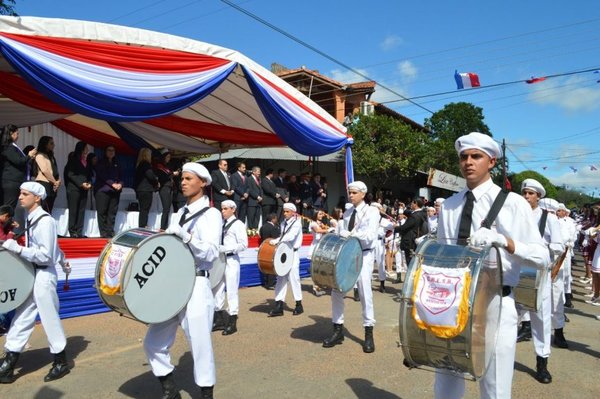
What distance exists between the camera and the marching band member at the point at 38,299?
450 centimetres

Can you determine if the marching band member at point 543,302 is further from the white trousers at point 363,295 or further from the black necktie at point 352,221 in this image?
the black necktie at point 352,221

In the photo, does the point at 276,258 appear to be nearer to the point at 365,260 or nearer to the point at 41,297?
the point at 365,260

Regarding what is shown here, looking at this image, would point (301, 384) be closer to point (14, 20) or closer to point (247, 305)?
point (247, 305)

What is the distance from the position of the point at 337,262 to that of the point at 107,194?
5.10m

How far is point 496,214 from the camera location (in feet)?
9.11

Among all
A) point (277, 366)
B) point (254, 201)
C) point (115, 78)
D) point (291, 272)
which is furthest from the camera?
point (254, 201)

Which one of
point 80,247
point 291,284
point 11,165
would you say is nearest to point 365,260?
point 291,284

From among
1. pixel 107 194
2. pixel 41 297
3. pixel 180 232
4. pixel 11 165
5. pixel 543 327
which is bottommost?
pixel 543 327

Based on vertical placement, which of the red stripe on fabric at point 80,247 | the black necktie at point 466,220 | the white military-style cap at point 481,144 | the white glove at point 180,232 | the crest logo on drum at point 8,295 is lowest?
the crest logo on drum at point 8,295

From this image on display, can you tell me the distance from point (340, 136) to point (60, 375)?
22.9 ft

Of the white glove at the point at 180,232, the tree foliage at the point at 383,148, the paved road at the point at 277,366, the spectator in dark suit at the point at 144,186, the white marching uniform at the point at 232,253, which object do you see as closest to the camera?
the white glove at the point at 180,232

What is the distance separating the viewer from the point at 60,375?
4637mm

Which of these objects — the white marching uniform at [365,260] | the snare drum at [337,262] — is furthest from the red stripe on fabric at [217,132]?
the snare drum at [337,262]

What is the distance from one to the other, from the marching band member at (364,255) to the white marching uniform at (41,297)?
297 cm
